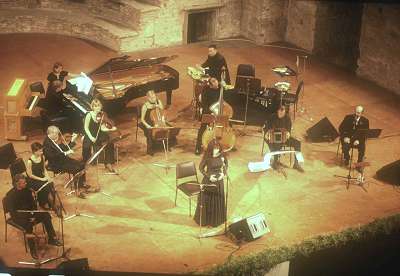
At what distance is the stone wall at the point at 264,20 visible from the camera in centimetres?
2011

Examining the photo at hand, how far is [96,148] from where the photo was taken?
13219 millimetres

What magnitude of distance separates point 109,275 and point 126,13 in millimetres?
10801

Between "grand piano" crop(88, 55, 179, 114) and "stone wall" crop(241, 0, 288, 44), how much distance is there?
5919 millimetres

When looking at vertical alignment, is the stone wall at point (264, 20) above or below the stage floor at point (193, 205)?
above

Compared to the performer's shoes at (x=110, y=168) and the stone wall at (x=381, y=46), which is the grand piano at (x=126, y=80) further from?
the stone wall at (x=381, y=46)

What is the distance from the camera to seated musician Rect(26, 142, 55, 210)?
10.9 metres

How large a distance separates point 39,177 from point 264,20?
11259 millimetres

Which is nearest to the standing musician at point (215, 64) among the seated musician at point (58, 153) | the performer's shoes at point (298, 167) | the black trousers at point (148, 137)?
the black trousers at point (148, 137)

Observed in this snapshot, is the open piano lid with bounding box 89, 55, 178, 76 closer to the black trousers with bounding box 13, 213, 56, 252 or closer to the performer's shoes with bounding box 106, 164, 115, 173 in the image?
the performer's shoes with bounding box 106, 164, 115, 173

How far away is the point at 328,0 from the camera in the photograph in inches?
757

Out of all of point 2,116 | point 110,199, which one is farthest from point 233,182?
point 2,116

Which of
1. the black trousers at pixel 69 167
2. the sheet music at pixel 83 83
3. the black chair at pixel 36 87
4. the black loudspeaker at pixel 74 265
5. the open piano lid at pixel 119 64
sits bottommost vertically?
the black loudspeaker at pixel 74 265

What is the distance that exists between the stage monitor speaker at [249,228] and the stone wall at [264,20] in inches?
400

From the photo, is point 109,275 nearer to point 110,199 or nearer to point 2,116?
point 110,199
